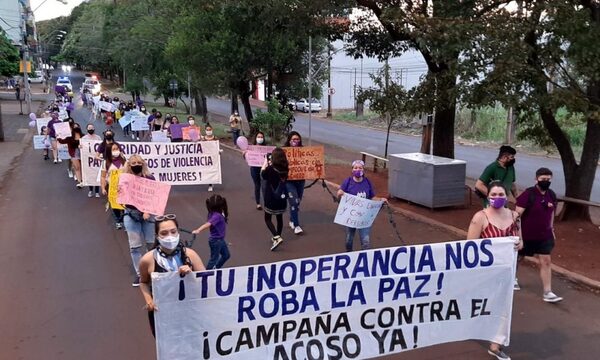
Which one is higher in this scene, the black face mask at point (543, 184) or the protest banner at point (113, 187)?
the black face mask at point (543, 184)

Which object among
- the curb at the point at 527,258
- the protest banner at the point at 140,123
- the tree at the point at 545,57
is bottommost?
the curb at the point at 527,258

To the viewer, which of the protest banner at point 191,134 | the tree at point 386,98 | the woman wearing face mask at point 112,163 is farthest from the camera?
the protest banner at point 191,134

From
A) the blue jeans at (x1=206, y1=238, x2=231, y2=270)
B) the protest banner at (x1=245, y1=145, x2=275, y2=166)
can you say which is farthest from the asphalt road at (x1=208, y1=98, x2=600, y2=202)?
the blue jeans at (x1=206, y1=238, x2=231, y2=270)

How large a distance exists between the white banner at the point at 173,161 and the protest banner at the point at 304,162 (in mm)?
3315

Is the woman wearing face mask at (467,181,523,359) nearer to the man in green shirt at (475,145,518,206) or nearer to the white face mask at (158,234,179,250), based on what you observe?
the man in green shirt at (475,145,518,206)

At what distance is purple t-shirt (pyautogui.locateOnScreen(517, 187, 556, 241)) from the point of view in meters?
6.30

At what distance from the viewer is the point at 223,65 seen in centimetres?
2312

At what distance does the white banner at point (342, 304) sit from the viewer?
14.2 ft

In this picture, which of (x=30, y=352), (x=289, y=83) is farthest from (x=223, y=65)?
(x=30, y=352)

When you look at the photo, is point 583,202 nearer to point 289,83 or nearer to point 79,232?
point 79,232

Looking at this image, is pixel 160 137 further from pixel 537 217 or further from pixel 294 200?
pixel 537 217

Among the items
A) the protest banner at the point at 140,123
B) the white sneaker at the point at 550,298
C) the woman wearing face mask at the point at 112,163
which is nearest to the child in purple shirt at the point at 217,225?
the woman wearing face mask at the point at 112,163

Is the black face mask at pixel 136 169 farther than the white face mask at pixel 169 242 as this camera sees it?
Yes

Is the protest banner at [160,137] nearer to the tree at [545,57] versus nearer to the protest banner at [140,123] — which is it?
the protest banner at [140,123]
